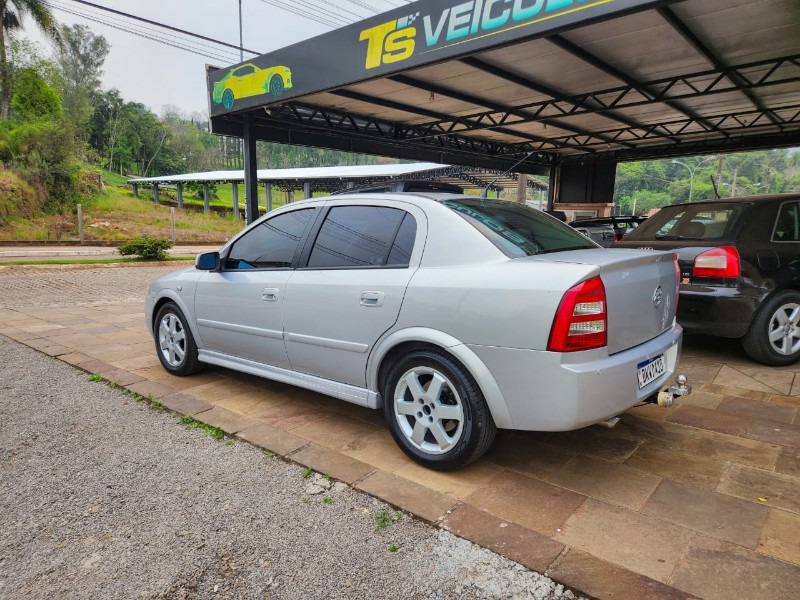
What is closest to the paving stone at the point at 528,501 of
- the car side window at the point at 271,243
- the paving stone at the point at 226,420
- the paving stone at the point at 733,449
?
the paving stone at the point at 733,449

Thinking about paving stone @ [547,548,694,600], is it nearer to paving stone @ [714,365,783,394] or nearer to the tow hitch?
the tow hitch

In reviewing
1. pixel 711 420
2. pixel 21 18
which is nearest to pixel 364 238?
pixel 711 420

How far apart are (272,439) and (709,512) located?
2.34 m

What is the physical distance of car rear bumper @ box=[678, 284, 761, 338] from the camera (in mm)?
4137

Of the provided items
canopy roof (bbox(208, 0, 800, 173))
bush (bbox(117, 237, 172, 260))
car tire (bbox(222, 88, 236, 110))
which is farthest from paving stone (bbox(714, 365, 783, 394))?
bush (bbox(117, 237, 172, 260))

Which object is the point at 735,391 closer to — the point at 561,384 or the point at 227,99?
the point at 561,384

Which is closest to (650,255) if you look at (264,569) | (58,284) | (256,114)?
(264,569)

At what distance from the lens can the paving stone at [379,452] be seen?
2.75 meters

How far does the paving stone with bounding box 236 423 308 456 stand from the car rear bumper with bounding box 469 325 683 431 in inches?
51.6

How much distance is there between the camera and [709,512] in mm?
2244

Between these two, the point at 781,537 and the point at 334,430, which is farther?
the point at 334,430

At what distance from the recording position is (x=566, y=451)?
113 inches

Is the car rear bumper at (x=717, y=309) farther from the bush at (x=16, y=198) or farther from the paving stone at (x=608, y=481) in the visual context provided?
the bush at (x=16, y=198)

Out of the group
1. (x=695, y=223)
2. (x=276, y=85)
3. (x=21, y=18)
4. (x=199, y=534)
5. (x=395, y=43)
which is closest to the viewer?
(x=199, y=534)
